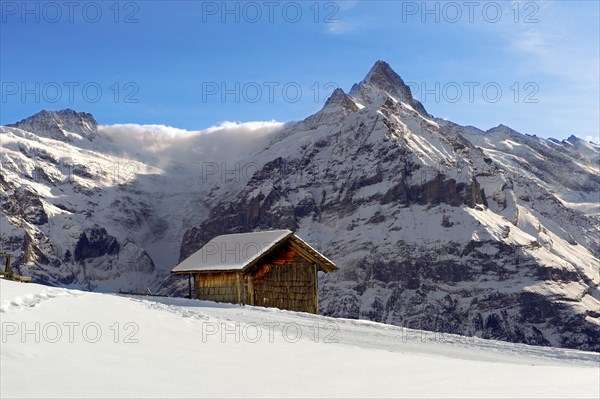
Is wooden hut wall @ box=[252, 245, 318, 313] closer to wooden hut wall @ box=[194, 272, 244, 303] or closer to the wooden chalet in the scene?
the wooden chalet

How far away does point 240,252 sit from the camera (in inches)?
1519

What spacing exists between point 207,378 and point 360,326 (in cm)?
1247

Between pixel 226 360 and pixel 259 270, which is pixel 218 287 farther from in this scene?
pixel 226 360

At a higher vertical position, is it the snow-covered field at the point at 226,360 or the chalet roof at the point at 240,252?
the chalet roof at the point at 240,252

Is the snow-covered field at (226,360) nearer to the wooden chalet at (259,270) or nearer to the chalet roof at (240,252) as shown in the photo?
the chalet roof at (240,252)

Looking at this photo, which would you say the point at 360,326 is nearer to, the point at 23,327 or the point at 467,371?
the point at 467,371

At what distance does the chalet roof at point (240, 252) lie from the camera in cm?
3762

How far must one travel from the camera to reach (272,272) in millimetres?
40125

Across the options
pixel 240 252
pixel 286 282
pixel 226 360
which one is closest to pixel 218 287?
→ pixel 240 252

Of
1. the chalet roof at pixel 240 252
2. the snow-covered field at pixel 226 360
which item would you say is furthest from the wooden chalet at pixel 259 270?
the snow-covered field at pixel 226 360

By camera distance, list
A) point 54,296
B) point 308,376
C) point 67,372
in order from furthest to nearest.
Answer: point 54,296 < point 308,376 < point 67,372

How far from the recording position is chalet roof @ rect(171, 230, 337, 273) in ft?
123

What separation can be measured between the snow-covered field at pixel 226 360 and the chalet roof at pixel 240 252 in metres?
15.8

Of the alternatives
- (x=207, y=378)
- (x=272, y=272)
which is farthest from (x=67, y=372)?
(x=272, y=272)
